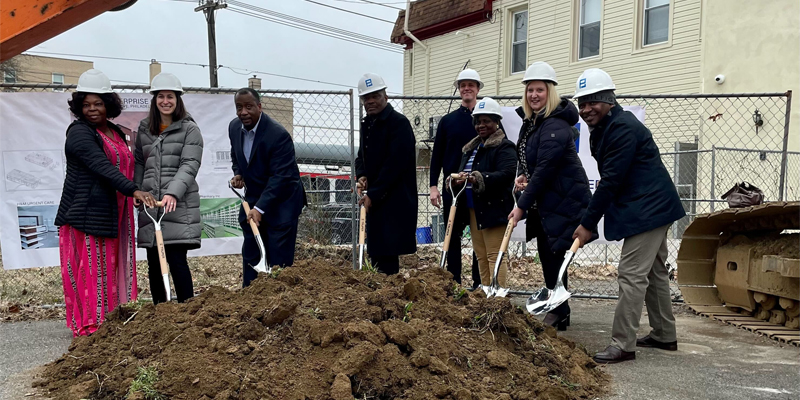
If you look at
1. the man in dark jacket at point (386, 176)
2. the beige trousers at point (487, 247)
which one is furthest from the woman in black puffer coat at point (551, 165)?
the man in dark jacket at point (386, 176)

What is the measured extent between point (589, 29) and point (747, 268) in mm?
9676

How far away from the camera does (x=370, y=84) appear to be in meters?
5.61

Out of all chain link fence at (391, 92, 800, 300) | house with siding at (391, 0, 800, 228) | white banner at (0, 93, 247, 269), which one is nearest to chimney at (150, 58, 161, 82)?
house with siding at (391, 0, 800, 228)

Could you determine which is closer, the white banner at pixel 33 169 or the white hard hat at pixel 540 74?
the white hard hat at pixel 540 74

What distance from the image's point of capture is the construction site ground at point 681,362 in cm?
413

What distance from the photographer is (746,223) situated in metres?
6.32

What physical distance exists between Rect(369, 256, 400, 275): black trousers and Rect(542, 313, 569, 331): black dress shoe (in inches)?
56.4

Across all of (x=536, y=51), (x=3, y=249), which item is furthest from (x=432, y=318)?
(x=536, y=51)

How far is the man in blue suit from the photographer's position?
5371 mm

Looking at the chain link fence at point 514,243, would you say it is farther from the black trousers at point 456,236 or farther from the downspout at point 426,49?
the downspout at point 426,49

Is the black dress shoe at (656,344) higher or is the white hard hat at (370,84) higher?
the white hard hat at (370,84)

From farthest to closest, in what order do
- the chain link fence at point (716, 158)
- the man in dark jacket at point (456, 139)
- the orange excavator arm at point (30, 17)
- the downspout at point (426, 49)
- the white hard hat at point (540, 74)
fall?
the downspout at point (426, 49) → the chain link fence at point (716, 158) → the man in dark jacket at point (456, 139) → the white hard hat at point (540, 74) → the orange excavator arm at point (30, 17)

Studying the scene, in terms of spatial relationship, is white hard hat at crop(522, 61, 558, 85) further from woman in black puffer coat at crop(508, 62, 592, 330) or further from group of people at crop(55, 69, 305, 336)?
group of people at crop(55, 69, 305, 336)

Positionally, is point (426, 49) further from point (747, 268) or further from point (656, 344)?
point (656, 344)
